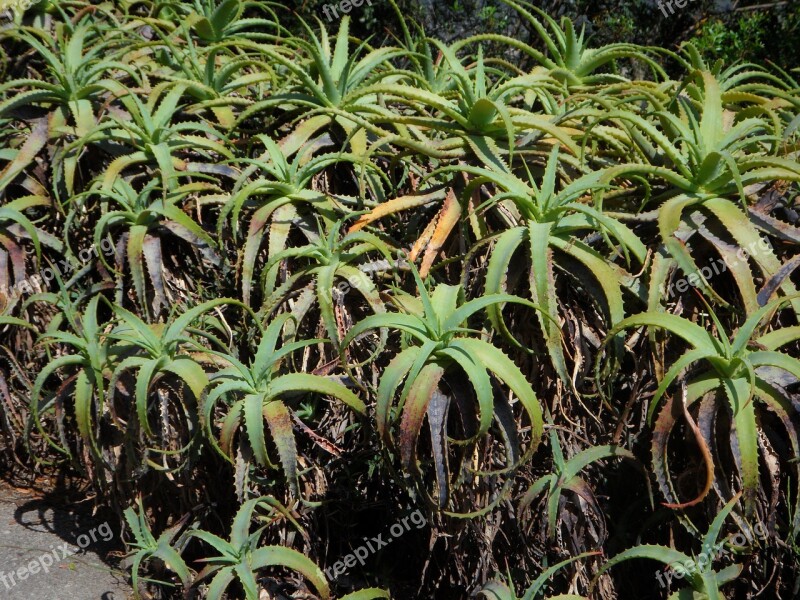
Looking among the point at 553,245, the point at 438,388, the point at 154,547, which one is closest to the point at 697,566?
the point at 438,388

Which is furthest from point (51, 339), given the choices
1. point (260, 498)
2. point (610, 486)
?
point (610, 486)

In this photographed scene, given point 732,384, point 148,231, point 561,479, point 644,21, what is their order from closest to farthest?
point 732,384 → point 561,479 → point 148,231 → point 644,21

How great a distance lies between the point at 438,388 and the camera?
78.3 inches

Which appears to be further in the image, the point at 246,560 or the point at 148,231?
the point at 148,231

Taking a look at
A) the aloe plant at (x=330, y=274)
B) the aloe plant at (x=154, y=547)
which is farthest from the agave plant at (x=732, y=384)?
the aloe plant at (x=154, y=547)

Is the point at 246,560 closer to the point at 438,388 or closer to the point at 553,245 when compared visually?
the point at 438,388

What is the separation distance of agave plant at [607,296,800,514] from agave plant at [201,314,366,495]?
0.74 meters

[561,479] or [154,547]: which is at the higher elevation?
[561,479]

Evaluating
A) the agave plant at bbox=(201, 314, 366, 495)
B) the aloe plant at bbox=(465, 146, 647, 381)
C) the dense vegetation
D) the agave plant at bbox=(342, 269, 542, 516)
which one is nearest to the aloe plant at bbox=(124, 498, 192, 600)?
the dense vegetation

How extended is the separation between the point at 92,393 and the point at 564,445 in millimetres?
1337

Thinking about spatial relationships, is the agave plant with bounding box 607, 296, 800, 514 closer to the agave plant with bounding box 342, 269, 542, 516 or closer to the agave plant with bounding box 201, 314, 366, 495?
the agave plant with bounding box 342, 269, 542, 516

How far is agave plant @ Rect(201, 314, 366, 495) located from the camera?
81.2 inches

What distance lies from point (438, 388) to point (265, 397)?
466 millimetres

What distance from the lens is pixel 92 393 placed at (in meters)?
2.38
